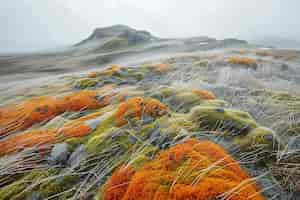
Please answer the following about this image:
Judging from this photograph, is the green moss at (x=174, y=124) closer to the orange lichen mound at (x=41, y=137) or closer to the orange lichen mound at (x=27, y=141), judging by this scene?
the orange lichen mound at (x=41, y=137)

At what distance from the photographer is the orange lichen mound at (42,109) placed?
13.4 ft

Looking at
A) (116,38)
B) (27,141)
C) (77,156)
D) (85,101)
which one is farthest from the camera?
(116,38)

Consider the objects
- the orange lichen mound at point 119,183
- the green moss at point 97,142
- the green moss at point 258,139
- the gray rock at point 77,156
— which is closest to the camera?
the orange lichen mound at point 119,183

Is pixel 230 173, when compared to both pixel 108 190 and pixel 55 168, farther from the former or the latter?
pixel 55 168

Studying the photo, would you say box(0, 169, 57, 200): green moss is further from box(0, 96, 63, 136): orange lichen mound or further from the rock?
box(0, 96, 63, 136): orange lichen mound

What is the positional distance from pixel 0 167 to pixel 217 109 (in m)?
3.48

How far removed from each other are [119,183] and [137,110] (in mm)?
1693

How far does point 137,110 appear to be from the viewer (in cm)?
381

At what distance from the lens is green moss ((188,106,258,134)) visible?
337 centimetres

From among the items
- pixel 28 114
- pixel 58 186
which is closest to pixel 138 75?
pixel 28 114

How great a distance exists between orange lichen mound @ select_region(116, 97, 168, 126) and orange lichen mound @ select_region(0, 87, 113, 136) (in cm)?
122

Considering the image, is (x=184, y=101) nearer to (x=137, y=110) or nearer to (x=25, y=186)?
(x=137, y=110)

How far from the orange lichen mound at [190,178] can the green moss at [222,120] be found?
0.81m

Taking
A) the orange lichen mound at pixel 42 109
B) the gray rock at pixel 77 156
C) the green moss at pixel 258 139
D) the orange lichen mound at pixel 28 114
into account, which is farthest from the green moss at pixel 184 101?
the orange lichen mound at pixel 28 114
